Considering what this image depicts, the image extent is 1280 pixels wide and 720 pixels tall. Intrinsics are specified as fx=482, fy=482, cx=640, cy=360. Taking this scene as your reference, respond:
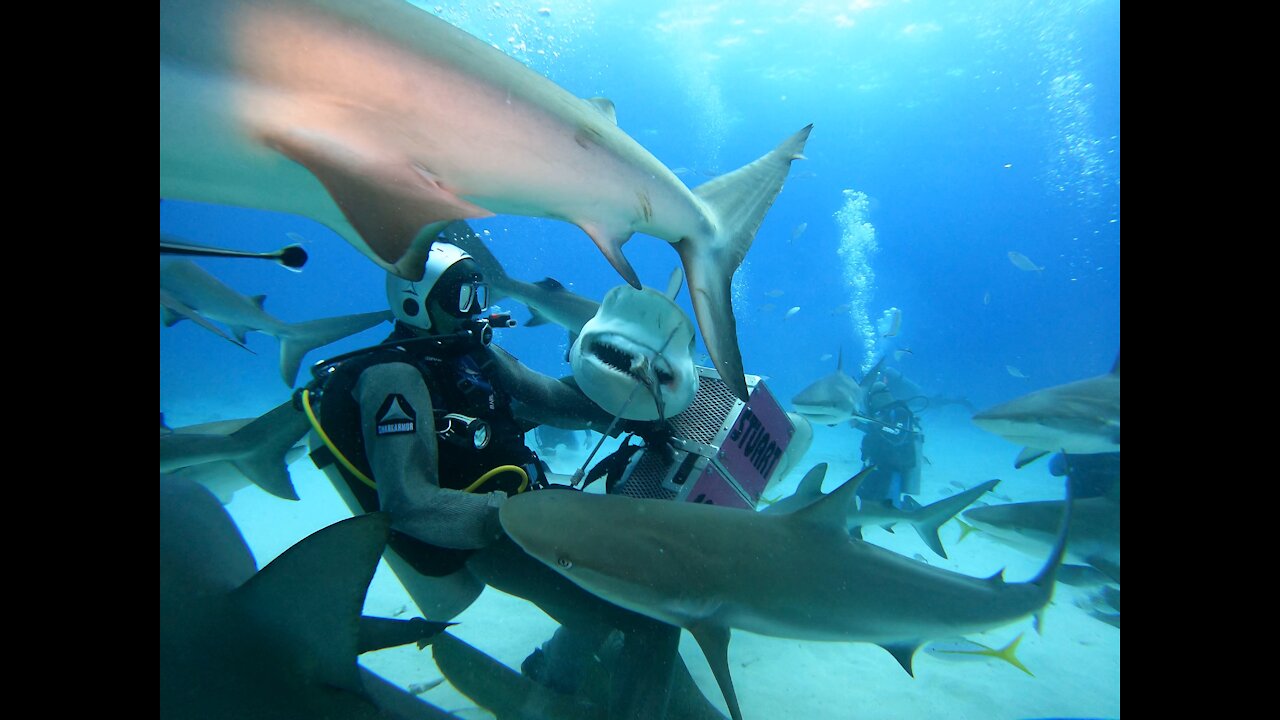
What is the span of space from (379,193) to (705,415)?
7.28ft

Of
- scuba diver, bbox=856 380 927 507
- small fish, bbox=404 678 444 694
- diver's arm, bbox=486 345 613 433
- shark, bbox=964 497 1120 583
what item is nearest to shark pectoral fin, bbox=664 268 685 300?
diver's arm, bbox=486 345 613 433

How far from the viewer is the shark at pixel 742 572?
190 cm

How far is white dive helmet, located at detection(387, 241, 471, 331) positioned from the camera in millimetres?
2492

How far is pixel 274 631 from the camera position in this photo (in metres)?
1.45

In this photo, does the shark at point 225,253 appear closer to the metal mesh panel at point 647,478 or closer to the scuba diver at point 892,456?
the metal mesh panel at point 647,478

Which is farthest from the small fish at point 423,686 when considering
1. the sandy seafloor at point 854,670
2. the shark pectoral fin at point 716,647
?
the shark pectoral fin at point 716,647

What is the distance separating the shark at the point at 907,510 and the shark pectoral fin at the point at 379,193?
237 cm

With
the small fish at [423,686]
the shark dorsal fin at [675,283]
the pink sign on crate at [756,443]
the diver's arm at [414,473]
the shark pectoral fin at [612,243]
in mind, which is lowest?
the small fish at [423,686]

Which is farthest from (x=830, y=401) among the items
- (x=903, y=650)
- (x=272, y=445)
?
(x=272, y=445)

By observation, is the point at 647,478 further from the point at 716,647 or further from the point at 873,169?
the point at 873,169

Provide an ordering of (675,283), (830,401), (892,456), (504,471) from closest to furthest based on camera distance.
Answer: (504,471) < (675,283) < (830,401) < (892,456)

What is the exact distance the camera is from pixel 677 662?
94.7 inches

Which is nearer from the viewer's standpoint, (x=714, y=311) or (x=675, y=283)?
(x=714, y=311)

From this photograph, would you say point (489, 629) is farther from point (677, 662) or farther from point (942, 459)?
point (942, 459)
